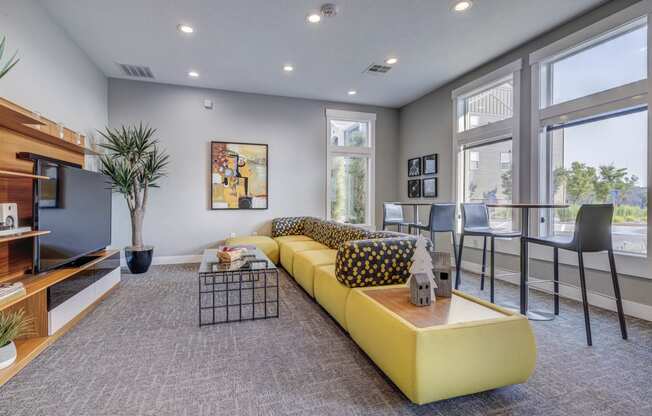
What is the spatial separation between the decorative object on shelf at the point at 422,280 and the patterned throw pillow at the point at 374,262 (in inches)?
15.3

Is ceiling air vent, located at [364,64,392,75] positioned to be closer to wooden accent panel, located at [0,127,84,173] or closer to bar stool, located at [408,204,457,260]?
bar stool, located at [408,204,457,260]

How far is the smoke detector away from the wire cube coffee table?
2.57 m

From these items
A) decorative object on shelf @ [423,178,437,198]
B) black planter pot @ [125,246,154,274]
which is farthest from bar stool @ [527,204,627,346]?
black planter pot @ [125,246,154,274]

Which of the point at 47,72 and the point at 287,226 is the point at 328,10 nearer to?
the point at 47,72

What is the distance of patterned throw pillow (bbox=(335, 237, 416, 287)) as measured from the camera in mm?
2365

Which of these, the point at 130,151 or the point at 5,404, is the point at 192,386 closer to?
the point at 5,404

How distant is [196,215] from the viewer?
5.38m

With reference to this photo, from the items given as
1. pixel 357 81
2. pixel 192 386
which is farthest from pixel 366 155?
pixel 192 386

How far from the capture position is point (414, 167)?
610 centimetres

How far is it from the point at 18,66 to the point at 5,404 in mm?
2774

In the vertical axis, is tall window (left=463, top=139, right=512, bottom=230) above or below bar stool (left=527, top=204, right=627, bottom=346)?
above

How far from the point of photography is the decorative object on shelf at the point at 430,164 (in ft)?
18.2

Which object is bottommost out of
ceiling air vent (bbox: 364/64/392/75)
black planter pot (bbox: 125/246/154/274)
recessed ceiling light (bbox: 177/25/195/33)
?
black planter pot (bbox: 125/246/154/274)

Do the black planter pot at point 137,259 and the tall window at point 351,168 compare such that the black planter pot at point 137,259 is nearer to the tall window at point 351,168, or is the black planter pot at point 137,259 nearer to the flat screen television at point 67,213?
the flat screen television at point 67,213
